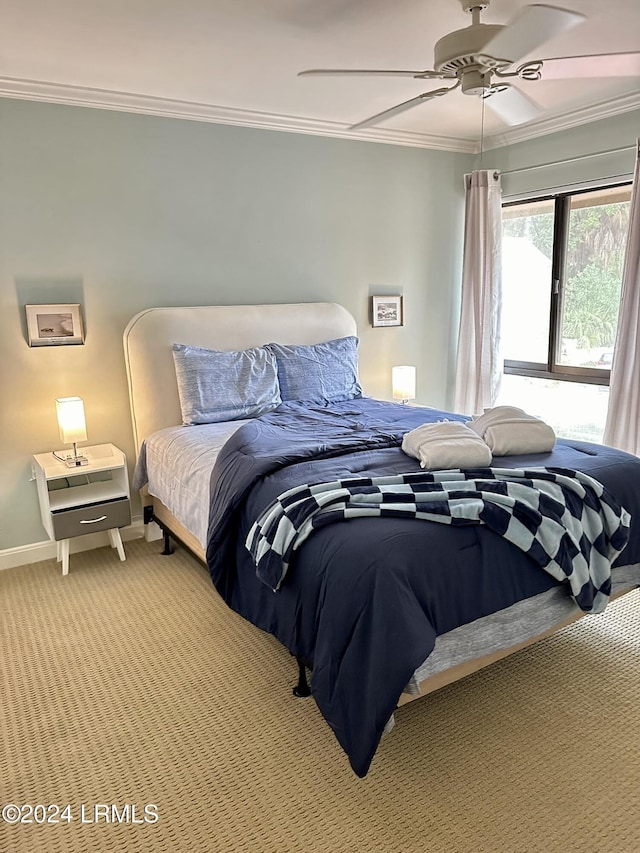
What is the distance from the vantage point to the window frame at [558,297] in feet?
13.8

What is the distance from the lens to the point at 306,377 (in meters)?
3.82

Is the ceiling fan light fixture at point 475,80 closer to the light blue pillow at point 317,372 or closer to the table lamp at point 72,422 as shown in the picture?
the light blue pillow at point 317,372

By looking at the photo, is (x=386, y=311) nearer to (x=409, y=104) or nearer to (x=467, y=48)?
(x=409, y=104)

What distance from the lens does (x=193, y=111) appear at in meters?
3.56

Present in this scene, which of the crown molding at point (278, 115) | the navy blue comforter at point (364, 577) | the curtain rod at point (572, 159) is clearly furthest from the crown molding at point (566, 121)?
the navy blue comforter at point (364, 577)

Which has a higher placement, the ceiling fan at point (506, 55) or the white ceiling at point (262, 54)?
the white ceiling at point (262, 54)

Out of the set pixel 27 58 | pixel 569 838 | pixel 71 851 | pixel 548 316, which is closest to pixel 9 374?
pixel 27 58

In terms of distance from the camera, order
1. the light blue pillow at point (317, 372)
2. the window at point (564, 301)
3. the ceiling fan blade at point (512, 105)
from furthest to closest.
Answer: the window at point (564, 301) < the light blue pillow at point (317, 372) < the ceiling fan blade at point (512, 105)

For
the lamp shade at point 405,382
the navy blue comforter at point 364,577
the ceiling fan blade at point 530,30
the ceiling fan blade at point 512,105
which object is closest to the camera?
the navy blue comforter at point 364,577

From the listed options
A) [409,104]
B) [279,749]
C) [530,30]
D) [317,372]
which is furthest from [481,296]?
[279,749]

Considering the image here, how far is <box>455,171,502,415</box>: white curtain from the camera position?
180 inches

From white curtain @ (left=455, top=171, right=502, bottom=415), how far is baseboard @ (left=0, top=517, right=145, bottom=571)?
2.78 meters

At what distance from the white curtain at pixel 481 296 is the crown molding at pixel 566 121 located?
0.26 meters


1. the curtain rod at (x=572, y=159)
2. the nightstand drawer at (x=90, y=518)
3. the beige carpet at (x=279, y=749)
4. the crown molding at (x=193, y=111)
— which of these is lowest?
the beige carpet at (x=279, y=749)
